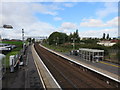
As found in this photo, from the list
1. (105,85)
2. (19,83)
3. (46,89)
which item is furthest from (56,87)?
(105,85)

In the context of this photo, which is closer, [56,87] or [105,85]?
[56,87]

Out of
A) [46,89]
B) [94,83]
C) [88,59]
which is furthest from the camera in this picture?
[88,59]

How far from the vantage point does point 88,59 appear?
24031 millimetres

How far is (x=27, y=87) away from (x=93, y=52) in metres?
15.5

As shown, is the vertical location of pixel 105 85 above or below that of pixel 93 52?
below

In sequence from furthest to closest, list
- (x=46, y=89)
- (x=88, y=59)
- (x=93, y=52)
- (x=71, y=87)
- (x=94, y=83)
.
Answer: (x=88, y=59)
(x=93, y=52)
(x=94, y=83)
(x=71, y=87)
(x=46, y=89)

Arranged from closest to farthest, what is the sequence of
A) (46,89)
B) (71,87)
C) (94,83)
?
(46,89), (71,87), (94,83)

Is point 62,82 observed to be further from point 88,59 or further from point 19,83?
point 88,59

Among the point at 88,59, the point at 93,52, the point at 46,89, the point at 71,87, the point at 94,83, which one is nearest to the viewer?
the point at 46,89

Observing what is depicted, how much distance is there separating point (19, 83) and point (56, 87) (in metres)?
3.79

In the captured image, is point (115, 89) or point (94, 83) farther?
point (94, 83)

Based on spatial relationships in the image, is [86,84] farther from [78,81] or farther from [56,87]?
[56,87]

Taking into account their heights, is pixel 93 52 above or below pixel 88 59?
above

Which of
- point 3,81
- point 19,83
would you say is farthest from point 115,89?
point 3,81
